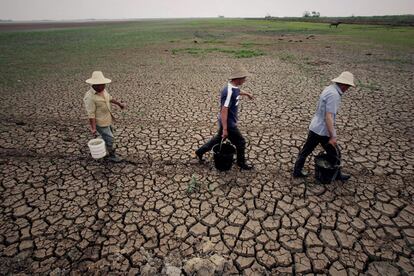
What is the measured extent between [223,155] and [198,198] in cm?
89

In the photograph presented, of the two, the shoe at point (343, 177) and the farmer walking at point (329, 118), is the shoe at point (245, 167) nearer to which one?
the farmer walking at point (329, 118)

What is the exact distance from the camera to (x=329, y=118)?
3443mm

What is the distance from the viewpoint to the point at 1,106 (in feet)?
25.8

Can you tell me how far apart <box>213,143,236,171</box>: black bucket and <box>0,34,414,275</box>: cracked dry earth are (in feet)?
0.57

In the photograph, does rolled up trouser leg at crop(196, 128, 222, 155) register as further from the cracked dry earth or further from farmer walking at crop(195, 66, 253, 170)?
the cracked dry earth

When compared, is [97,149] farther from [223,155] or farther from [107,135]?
[223,155]

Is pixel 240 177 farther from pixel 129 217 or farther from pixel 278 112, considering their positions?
pixel 278 112

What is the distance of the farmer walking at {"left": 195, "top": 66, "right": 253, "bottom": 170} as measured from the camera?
145 inches

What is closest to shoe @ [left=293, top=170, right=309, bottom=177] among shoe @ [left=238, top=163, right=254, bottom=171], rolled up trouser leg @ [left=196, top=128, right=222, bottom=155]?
shoe @ [left=238, top=163, right=254, bottom=171]

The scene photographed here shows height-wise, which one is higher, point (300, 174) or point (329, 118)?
point (329, 118)

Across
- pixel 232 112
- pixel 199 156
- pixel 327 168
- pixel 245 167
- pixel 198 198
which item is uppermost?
pixel 232 112

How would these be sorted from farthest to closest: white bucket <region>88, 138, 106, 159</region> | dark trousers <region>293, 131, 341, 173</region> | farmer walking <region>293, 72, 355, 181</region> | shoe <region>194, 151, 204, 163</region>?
shoe <region>194, 151, 204, 163</region> → white bucket <region>88, 138, 106, 159</region> → dark trousers <region>293, 131, 341, 173</region> → farmer walking <region>293, 72, 355, 181</region>

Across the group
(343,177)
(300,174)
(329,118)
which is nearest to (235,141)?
(300,174)

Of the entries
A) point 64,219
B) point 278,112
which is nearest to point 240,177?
point 64,219
